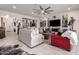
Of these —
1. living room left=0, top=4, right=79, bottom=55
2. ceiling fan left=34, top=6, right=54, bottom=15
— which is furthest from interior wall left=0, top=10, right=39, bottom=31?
ceiling fan left=34, top=6, right=54, bottom=15

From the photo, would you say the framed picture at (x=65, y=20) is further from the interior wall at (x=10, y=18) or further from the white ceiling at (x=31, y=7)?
the interior wall at (x=10, y=18)

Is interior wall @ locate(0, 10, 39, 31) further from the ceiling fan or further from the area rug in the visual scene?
the area rug

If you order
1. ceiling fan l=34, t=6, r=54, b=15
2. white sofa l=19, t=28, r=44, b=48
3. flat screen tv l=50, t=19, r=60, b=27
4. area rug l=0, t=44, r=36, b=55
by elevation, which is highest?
ceiling fan l=34, t=6, r=54, b=15

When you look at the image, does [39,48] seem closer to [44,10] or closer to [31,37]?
[31,37]

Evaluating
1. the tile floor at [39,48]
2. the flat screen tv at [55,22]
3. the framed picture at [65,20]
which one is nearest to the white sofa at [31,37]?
the tile floor at [39,48]

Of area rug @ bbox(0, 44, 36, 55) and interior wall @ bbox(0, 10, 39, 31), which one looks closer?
interior wall @ bbox(0, 10, 39, 31)

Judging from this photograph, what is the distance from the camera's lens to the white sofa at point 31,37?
232 centimetres

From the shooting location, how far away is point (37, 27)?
91.0 inches

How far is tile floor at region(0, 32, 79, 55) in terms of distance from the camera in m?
2.26

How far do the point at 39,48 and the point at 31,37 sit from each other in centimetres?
34

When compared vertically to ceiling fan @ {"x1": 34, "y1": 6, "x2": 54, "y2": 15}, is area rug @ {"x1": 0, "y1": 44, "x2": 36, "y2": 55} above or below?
below

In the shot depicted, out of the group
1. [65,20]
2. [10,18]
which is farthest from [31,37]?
[65,20]

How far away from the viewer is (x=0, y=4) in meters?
2.21
